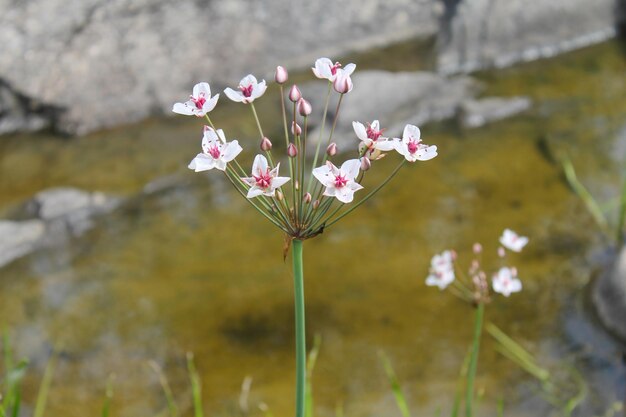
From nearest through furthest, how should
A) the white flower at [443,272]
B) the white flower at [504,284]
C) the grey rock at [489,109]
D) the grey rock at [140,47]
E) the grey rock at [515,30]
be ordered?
1. the white flower at [504,284]
2. the white flower at [443,272]
3. the grey rock at [489,109]
4. the grey rock at [140,47]
5. the grey rock at [515,30]

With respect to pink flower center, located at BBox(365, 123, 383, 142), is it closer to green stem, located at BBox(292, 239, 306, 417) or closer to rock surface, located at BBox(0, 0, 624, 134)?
green stem, located at BBox(292, 239, 306, 417)

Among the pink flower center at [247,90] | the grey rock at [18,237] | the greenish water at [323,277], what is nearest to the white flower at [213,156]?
the pink flower center at [247,90]

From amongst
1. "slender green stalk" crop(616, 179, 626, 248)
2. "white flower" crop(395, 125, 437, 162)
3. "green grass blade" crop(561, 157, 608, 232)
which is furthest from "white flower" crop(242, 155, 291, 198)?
"green grass blade" crop(561, 157, 608, 232)

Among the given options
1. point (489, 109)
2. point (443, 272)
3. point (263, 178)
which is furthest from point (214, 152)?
point (489, 109)

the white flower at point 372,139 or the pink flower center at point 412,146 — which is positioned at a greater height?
the white flower at point 372,139

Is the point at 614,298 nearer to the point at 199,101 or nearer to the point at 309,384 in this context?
the point at 309,384

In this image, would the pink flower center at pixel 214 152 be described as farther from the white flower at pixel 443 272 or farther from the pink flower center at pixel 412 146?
the white flower at pixel 443 272

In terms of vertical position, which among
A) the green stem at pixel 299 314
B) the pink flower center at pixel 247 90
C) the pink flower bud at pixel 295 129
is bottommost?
the green stem at pixel 299 314

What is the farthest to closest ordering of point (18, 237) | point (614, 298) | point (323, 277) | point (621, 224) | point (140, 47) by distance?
point (140, 47) → point (18, 237) → point (323, 277) → point (621, 224) → point (614, 298)
